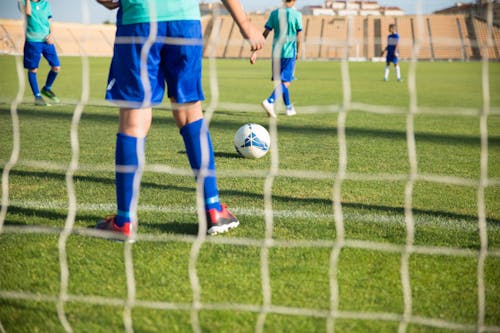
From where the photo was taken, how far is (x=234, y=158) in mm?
4441

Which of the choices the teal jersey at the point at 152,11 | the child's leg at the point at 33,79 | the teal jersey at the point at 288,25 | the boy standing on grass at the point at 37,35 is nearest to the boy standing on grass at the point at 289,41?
the teal jersey at the point at 288,25

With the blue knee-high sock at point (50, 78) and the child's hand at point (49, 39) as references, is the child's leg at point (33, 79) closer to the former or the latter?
the blue knee-high sock at point (50, 78)

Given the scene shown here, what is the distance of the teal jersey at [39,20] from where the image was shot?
756cm

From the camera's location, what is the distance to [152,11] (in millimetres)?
2307

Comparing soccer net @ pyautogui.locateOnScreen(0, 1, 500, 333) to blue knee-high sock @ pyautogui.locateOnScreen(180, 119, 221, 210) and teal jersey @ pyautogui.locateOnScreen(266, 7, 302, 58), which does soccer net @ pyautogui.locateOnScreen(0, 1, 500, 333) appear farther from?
teal jersey @ pyautogui.locateOnScreen(266, 7, 302, 58)

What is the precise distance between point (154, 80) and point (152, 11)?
12.0 inches

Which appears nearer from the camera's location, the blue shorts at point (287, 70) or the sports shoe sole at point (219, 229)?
the sports shoe sole at point (219, 229)

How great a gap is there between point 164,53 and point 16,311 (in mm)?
1263

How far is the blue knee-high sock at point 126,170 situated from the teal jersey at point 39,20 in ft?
19.5

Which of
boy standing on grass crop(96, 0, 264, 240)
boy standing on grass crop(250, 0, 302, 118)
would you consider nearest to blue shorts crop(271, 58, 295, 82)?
boy standing on grass crop(250, 0, 302, 118)

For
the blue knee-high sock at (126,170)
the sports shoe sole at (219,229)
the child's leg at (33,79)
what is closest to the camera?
the blue knee-high sock at (126,170)

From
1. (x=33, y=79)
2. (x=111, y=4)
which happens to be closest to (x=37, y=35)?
(x=33, y=79)

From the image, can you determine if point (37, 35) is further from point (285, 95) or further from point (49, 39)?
point (285, 95)

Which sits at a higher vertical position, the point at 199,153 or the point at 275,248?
the point at 199,153
